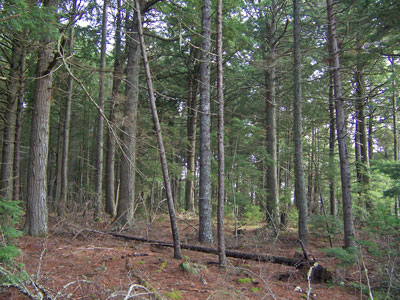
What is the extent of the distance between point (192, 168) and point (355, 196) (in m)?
8.39

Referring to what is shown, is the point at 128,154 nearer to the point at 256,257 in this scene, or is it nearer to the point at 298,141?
the point at 256,257

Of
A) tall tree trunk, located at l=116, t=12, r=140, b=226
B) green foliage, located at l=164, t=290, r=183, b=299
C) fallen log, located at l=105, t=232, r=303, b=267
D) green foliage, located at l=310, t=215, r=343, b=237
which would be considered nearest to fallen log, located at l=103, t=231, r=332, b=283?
fallen log, located at l=105, t=232, r=303, b=267

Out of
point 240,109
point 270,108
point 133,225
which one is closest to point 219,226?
point 133,225

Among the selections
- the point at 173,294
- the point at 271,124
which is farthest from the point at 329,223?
the point at 173,294

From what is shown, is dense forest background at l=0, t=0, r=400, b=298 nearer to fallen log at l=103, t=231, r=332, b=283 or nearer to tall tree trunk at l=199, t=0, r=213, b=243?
tall tree trunk at l=199, t=0, r=213, b=243

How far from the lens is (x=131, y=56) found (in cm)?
1055

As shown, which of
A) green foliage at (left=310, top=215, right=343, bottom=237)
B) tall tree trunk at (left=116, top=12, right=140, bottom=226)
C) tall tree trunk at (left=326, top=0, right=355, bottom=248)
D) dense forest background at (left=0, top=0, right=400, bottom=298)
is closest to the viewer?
dense forest background at (left=0, top=0, right=400, bottom=298)

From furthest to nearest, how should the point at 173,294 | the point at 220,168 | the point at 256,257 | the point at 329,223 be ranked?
the point at 329,223 → the point at 256,257 → the point at 220,168 → the point at 173,294

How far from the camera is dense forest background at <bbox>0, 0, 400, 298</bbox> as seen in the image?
7.38 metres

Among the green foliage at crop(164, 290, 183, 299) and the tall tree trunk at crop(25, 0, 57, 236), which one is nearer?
the green foliage at crop(164, 290, 183, 299)

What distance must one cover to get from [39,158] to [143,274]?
181 inches

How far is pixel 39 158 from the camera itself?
25.1 feet

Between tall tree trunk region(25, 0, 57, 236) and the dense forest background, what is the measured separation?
0.09 ft

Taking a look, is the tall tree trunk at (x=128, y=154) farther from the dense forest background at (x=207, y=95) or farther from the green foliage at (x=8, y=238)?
the green foliage at (x=8, y=238)
